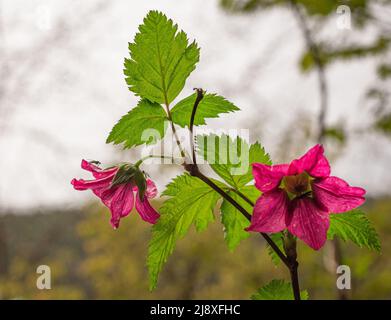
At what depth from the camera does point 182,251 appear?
13.1 feet

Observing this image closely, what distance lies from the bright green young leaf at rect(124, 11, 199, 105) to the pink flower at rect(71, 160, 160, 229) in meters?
0.04

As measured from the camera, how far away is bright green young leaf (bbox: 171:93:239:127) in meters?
0.24

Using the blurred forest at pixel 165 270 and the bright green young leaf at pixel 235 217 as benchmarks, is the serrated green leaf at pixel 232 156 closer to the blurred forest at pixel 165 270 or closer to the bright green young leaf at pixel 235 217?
the bright green young leaf at pixel 235 217

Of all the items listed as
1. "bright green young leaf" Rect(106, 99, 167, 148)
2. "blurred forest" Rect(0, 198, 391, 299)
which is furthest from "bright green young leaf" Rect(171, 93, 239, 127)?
"blurred forest" Rect(0, 198, 391, 299)

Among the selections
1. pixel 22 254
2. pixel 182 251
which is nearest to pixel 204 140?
pixel 182 251

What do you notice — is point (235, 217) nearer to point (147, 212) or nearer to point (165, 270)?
point (147, 212)

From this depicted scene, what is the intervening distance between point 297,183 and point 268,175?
22 millimetres

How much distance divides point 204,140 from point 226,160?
1 cm

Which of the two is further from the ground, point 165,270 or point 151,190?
point 165,270

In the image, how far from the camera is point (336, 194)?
0.67 feet

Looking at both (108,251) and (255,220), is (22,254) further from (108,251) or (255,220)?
(255,220)

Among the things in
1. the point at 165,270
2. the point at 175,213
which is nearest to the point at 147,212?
the point at 175,213

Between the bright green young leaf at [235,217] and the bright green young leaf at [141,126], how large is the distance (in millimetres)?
46
